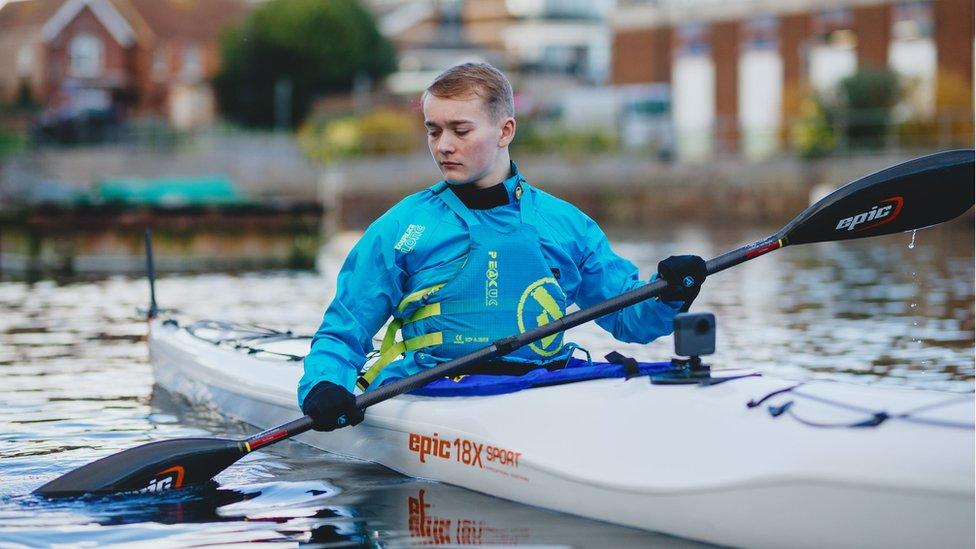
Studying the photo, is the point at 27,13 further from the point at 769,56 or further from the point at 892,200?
the point at 892,200

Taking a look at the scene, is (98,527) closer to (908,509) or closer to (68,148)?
(908,509)

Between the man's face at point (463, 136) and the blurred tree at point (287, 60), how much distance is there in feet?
140

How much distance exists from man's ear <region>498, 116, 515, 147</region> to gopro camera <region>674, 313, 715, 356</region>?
101 cm

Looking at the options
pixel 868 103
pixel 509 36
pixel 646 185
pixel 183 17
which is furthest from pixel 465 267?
pixel 509 36

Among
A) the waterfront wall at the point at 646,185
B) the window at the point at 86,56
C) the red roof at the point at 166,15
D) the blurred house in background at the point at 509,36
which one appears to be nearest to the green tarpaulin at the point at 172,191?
the waterfront wall at the point at 646,185

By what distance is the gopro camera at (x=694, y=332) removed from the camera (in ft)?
14.7

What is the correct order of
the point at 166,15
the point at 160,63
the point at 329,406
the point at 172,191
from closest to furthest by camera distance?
the point at 329,406 → the point at 172,191 → the point at 160,63 → the point at 166,15

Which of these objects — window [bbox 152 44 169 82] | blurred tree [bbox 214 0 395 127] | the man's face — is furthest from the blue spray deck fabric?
window [bbox 152 44 169 82]

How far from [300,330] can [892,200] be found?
6496mm

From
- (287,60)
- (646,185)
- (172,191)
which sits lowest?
(172,191)

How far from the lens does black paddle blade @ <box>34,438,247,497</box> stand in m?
5.23

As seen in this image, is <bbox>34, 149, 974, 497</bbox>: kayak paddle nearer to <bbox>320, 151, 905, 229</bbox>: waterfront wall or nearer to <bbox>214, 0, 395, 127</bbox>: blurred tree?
<bbox>320, 151, 905, 229</bbox>: waterfront wall

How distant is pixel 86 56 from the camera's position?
178 ft

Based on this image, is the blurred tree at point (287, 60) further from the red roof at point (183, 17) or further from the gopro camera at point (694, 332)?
the gopro camera at point (694, 332)
